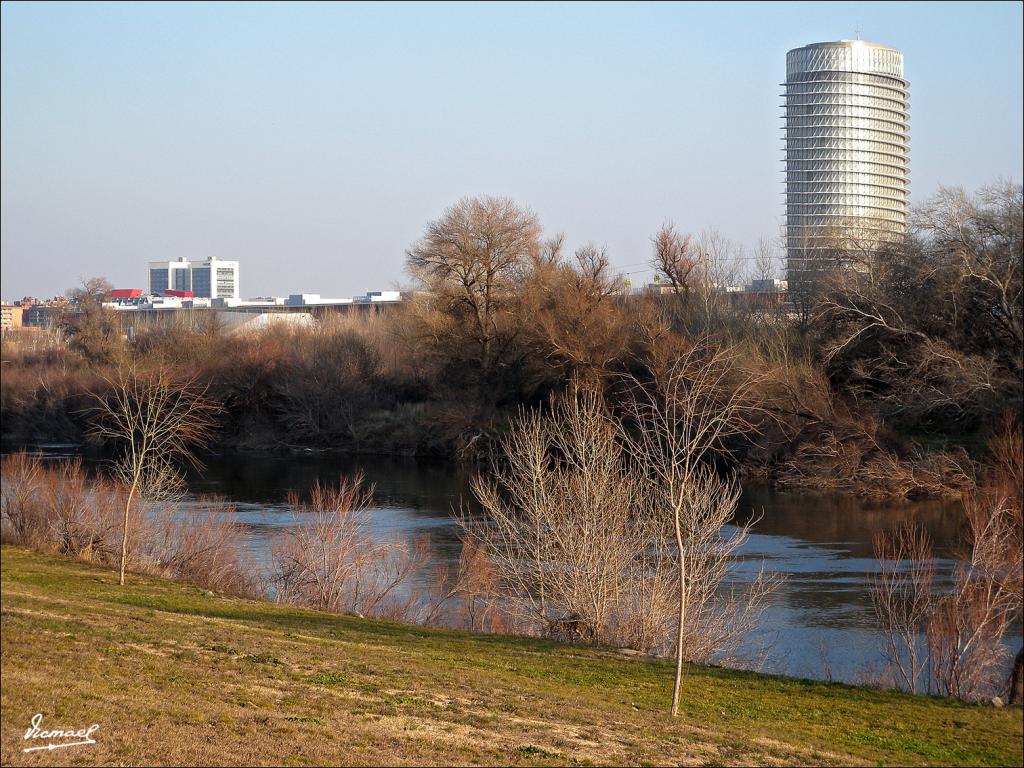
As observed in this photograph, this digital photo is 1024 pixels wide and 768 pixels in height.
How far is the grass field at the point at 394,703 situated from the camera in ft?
30.2

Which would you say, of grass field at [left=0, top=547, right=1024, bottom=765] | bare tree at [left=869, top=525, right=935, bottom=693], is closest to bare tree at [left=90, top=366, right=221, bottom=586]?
grass field at [left=0, top=547, right=1024, bottom=765]

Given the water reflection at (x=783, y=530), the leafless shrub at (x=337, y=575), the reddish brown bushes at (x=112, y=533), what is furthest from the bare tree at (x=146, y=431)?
the water reflection at (x=783, y=530)

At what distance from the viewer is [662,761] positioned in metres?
10.5

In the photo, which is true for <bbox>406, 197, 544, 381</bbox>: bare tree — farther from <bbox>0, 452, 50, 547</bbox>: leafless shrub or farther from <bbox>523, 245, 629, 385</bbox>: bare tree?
<bbox>0, 452, 50, 547</bbox>: leafless shrub

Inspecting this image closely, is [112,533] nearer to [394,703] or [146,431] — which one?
[146,431]

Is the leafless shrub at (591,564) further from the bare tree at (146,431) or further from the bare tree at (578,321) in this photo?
the bare tree at (578,321)

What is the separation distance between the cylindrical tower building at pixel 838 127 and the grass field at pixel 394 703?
148 metres

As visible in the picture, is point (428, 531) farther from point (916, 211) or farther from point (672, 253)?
point (672, 253)

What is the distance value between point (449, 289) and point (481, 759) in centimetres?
5161

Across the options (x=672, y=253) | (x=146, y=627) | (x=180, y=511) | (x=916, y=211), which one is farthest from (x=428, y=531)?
(x=672, y=253)

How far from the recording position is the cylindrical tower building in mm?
160875

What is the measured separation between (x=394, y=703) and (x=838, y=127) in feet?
534
